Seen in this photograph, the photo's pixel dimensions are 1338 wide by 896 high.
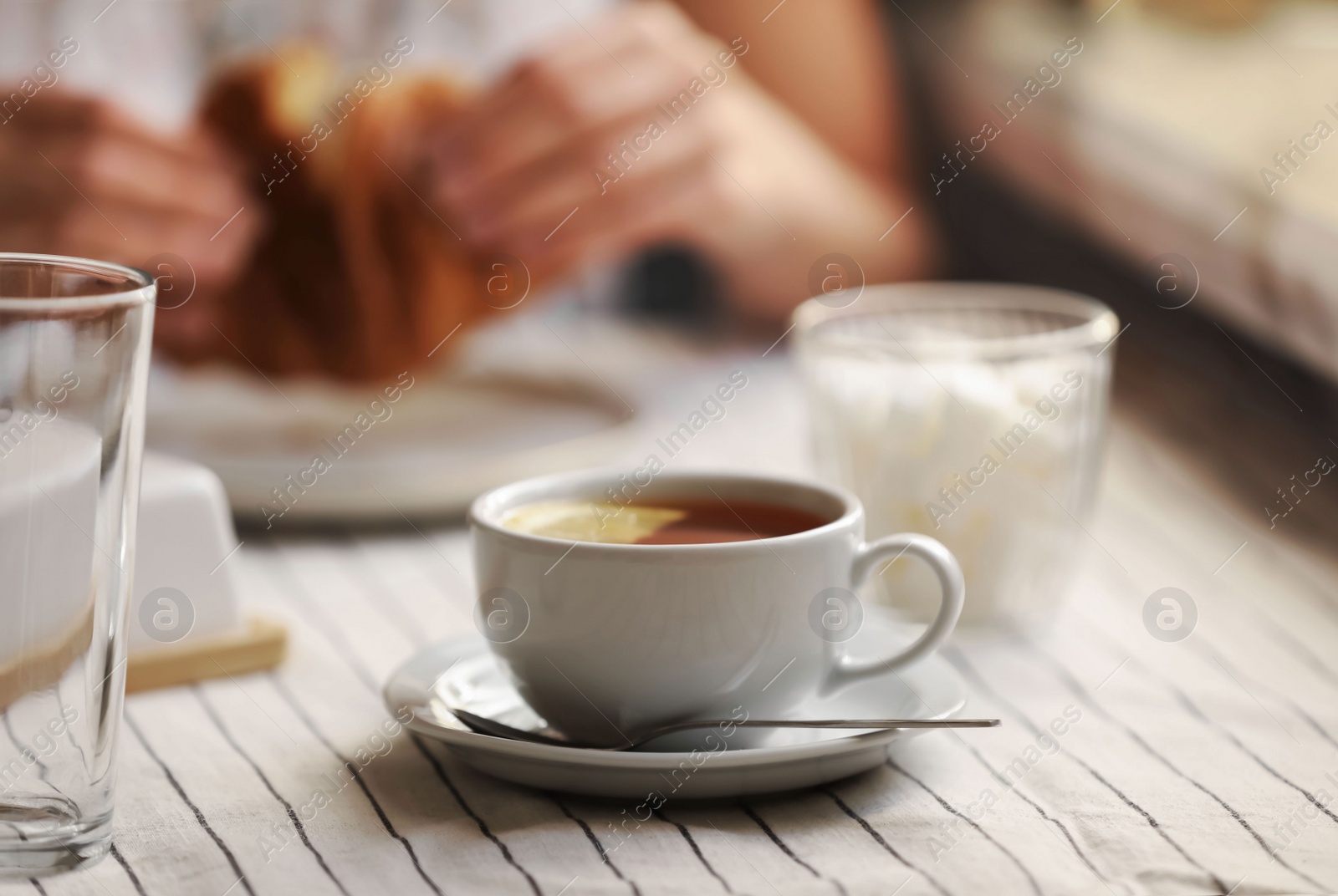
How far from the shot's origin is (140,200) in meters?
0.97

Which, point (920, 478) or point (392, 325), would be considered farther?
Result: point (392, 325)

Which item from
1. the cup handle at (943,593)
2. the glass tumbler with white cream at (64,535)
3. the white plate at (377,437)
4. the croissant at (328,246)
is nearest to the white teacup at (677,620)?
the cup handle at (943,593)

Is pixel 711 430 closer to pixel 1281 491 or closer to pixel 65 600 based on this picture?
pixel 1281 491

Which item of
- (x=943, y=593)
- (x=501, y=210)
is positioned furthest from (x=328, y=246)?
(x=943, y=593)

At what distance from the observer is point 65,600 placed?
402 mm

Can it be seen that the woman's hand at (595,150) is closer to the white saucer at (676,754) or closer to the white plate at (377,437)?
the white plate at (377,437)

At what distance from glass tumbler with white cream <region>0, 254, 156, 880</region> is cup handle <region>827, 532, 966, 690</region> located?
253mm

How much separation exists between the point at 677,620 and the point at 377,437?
47 cm

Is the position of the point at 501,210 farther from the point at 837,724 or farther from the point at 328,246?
the point at 837,724

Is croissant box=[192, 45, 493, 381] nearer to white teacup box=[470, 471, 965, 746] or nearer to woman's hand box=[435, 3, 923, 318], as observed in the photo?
woman's hand box=[435, 3, 923, 318]

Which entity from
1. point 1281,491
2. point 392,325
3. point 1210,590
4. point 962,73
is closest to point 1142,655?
point 1210,590

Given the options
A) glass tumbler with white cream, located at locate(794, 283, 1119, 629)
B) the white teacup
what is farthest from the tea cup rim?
glass tumbler with white cream, located at locate(794, 283, 1119, 629)

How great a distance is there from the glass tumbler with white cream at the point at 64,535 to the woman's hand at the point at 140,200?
0.55m

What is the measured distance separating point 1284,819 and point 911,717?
13cm
